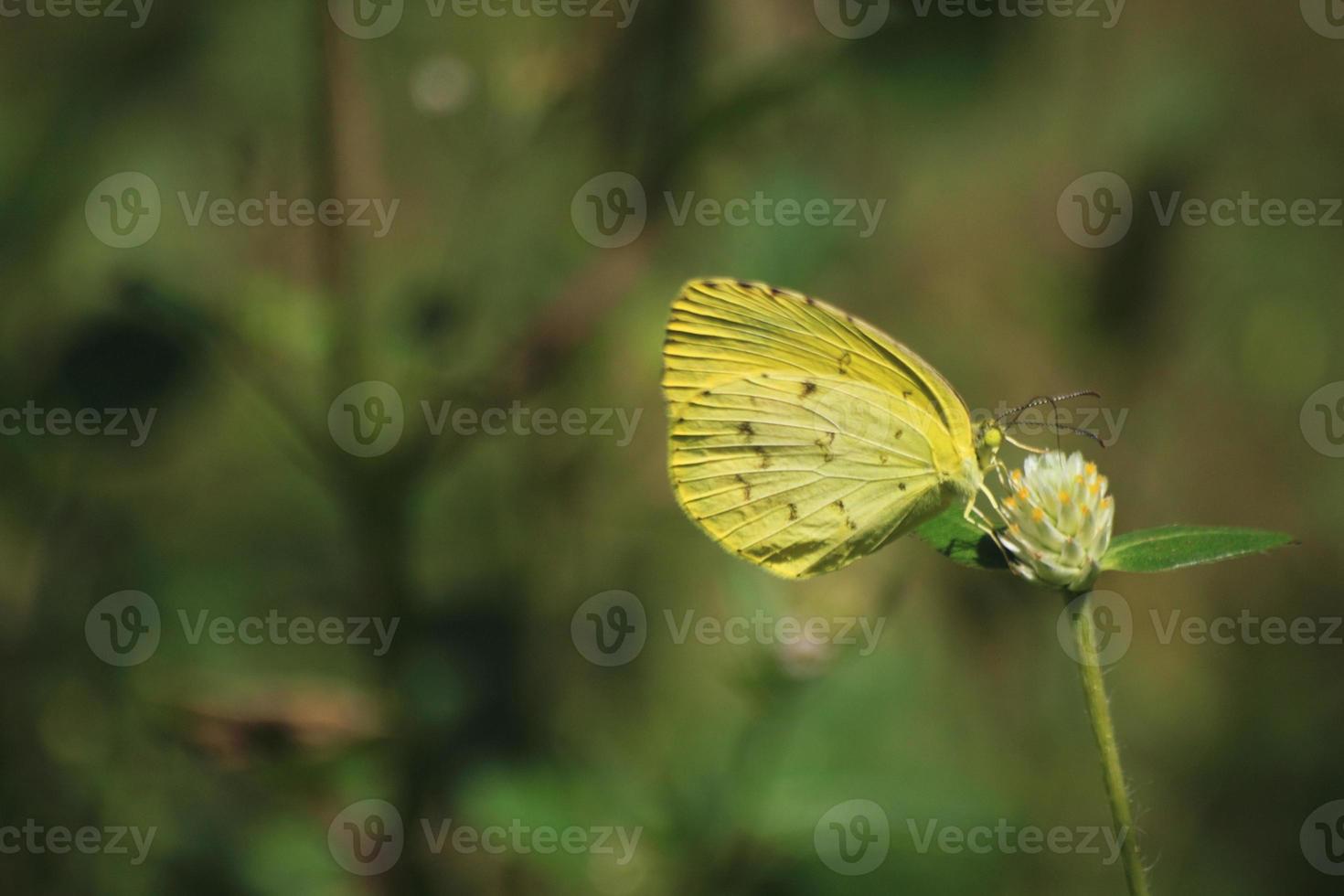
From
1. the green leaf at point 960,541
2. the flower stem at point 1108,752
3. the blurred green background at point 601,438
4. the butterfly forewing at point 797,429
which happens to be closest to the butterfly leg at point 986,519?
the green leaf at point 960,541

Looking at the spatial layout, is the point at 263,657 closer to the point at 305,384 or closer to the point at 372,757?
the point at 305,384

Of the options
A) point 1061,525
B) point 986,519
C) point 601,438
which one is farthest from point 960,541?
point 601,438

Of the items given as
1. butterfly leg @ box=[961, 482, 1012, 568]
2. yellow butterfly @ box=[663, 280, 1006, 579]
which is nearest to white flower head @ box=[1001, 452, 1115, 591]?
butterfly leg @ box=[961, 482, 1012, 568]

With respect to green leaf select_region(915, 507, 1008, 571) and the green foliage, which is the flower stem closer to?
the green foliage

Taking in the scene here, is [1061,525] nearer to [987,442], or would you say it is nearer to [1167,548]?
[1167,548]

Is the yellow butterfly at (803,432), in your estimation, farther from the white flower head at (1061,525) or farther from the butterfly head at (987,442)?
the white flower head at (1061,525)

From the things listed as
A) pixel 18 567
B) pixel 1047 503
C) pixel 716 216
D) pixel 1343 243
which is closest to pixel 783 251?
pixel 716 216
